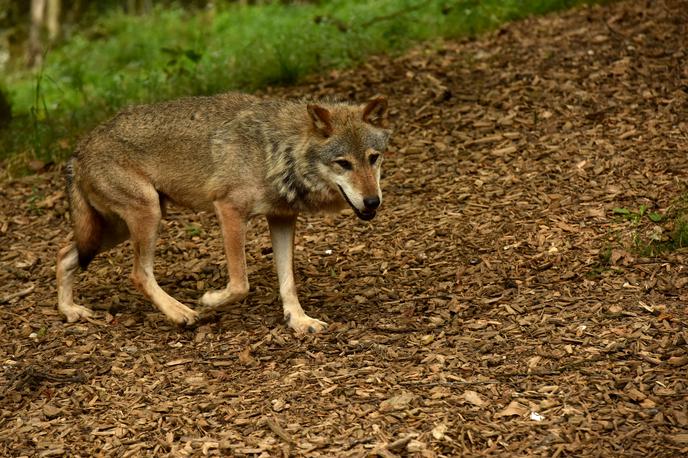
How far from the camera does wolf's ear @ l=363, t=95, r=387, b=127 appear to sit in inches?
263

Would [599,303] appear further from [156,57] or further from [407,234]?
[156,57]

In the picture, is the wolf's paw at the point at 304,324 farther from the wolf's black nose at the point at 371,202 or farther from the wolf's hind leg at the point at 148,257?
the wolf's black nose at the point at 371,202

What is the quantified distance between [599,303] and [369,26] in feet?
23.8

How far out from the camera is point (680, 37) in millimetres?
10406

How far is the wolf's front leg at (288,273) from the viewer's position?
22.1 feet

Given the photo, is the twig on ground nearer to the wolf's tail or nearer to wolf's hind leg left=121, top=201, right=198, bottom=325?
the wolf's tail

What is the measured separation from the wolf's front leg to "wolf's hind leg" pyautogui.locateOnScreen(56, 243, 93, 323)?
5.21 feet

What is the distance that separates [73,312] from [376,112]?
2865mm

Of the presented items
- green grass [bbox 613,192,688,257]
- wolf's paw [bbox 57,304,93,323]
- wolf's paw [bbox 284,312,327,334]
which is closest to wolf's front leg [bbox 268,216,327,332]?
wolf's paw [bbox 284,312,327,334]

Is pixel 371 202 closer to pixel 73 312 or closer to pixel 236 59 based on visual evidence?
pixel 73 312

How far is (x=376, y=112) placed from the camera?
6.78 m

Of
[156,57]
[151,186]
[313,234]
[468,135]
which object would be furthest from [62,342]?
[156,57]

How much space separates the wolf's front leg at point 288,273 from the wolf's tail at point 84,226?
1.44 metres

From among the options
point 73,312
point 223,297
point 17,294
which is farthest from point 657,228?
point 17,294
